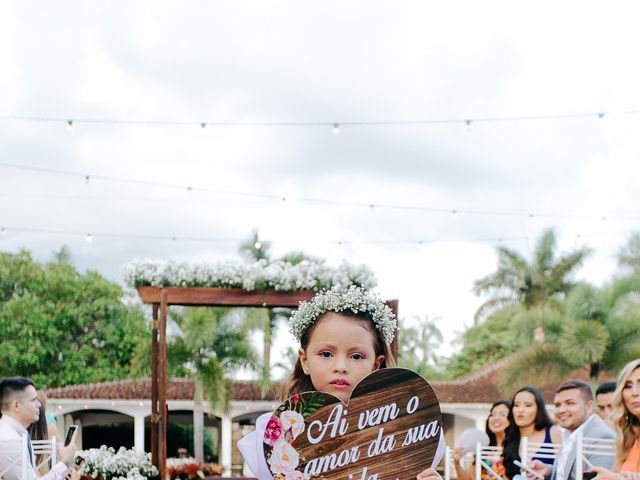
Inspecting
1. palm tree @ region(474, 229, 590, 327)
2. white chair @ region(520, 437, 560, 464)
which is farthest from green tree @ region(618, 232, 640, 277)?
white chair @ region(520, 437, 560, 464)

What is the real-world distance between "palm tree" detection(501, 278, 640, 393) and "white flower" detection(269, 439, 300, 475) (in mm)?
13954

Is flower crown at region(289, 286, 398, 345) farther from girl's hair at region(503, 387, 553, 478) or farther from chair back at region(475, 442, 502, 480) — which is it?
chair back at region(475, 442, 502, 480)

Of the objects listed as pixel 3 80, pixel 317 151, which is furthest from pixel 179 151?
pixel 3 80

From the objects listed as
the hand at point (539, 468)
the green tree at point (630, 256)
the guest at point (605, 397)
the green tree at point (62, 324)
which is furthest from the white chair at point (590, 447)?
the green tree at point (62, 324)

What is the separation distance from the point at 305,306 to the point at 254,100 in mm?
10490

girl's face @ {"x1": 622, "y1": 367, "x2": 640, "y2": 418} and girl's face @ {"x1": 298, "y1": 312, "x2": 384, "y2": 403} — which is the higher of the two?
girl's face @ {"x1": 298, "y1": 312, "x2": 384, "y2": 403}

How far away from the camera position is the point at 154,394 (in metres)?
8.64

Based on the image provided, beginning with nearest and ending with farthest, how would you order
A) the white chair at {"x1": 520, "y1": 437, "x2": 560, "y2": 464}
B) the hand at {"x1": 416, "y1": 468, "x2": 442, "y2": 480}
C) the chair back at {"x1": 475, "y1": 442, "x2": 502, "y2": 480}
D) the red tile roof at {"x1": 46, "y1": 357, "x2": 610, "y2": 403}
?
the hand at {"x1": 416, "y1": 468, "x2": 442, "y2": 480} < the white chair at {"x1": 520, "y1": 437, "x2": 560, "y2": 464} < the chair back at {"x1": 475, "y1": 442, "x2": 502, "y2": 480} < the red tile roof at {"x1": 46, "y1": 357, "x2": 610, "y2": 403}

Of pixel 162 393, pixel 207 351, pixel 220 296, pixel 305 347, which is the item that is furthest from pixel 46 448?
pixel 207 351

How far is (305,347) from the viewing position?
2.97 m

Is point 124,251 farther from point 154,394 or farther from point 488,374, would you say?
point 154,394

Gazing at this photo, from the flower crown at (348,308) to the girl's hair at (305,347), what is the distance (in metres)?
0.01

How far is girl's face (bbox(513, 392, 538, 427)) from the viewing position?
608 cm

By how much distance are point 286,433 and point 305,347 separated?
1.69 ft
